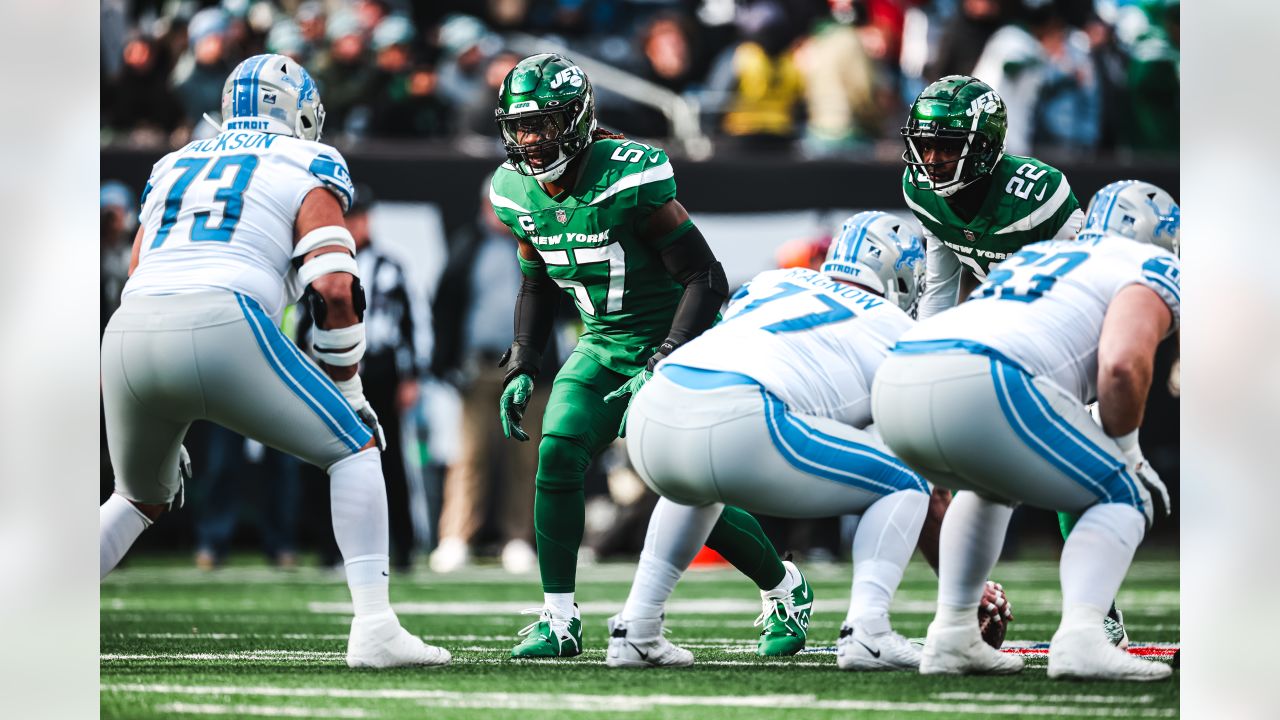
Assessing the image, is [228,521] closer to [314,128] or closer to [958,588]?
[314,128]

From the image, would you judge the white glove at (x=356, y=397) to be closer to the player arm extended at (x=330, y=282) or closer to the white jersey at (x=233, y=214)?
the player arm extended at (x=330, y=282)

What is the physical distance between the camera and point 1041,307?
4.52 metres

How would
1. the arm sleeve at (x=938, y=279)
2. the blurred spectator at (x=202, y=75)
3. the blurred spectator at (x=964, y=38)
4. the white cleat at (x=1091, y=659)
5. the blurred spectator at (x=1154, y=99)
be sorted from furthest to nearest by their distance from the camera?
1. the blurred spectator at (x=964, y=38)
2. the blurred spectator at (x=1154, y=99)
3. the blurred spectator at (x=202, y=75)
4. the arm sleeve at (x=938, y=279)
5. the white cleat at (x=1091, y=659)

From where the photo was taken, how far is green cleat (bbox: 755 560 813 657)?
558cm

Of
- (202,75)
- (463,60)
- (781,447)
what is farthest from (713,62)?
(781,447)

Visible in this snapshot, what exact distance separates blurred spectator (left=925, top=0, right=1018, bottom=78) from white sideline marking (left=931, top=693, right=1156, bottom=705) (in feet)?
26.3

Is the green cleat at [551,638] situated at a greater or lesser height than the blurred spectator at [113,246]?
lesser

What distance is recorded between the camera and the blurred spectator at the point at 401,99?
37.1 feet

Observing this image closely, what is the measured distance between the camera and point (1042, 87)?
11.7 meters

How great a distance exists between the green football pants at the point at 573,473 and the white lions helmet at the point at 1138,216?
1.51 meters

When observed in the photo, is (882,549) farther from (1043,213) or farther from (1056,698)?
(1043,213)

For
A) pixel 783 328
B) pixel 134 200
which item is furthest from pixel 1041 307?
pixel 134 200

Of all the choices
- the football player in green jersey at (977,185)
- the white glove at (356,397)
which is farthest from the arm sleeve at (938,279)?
the white glove at (356,397)

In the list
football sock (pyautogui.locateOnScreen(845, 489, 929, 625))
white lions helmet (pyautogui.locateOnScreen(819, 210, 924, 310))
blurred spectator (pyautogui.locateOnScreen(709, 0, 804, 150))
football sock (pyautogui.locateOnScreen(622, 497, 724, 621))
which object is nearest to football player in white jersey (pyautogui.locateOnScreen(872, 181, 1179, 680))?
football sock (pyautogui.locateOnScreen(845, 489, 929, 625))
